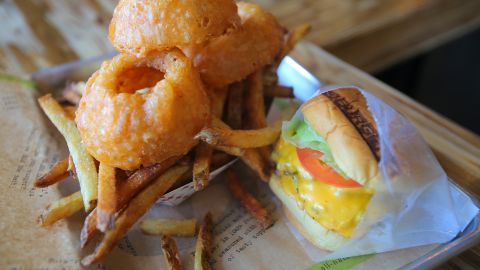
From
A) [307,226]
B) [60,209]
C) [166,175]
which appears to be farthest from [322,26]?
[60,209]

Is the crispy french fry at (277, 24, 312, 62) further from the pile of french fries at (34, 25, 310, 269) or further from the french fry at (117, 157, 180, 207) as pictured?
the french fry at (117, 157, 180, 207)

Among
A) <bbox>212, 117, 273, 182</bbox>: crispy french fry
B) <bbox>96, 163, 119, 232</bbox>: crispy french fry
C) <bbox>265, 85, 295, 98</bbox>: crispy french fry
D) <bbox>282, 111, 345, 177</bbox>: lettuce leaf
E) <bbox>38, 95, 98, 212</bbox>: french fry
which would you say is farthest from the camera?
<bbox>265, 85, 295, 98</bbox>: crispy french fry

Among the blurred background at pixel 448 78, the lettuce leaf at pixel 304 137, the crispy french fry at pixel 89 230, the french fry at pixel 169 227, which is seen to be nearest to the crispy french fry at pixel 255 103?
the lettuce leaf at pixel 304 137

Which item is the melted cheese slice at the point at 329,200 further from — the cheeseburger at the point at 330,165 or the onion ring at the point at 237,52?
the onion ring at the point at 237,52

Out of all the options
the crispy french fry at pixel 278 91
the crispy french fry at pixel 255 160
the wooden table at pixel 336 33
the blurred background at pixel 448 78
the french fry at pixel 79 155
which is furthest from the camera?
the blurred background at pixel 448 78

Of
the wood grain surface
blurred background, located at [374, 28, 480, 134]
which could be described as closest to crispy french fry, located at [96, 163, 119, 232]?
the wood grain surface

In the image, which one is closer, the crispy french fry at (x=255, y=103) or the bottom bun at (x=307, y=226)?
the bottom bun at (x=307, y=226)
